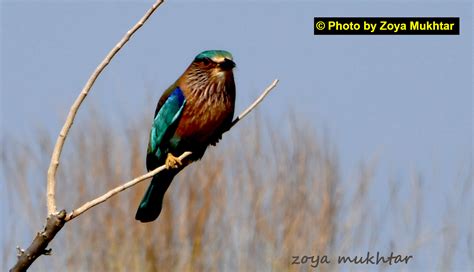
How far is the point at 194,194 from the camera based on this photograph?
876 centimetres

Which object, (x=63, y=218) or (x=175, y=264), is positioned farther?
(x=175, y=264)

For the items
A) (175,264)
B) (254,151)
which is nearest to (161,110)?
(254,151)

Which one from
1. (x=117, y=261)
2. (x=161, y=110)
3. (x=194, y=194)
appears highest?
(x=161, y=110)

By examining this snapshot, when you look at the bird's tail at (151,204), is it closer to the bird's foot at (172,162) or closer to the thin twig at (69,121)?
the bird's foot at (172,162)

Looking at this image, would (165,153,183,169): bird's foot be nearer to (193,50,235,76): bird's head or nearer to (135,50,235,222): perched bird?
(135,50,235,222): perched bird

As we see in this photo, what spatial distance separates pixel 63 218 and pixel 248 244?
19.3 feet

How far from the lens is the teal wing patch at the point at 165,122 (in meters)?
3.87

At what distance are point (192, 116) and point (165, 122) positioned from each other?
12cm

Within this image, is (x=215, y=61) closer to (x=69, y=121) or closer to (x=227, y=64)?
(x=227, y=64)

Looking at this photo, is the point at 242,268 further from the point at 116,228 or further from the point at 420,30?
the point at 420,30

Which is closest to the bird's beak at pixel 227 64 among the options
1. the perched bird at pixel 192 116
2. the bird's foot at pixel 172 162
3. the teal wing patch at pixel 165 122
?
the perched bird at pixel 192 116

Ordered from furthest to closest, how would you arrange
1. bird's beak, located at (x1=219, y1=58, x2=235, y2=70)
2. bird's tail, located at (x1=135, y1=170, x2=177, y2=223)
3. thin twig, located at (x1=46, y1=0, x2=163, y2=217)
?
bird's tail, located at (x1=135, y1=170, x2=177, y2=223), bird's beak, located at (x1=219, y1=58, x2=235, y2=70), thin twig, located at (x1=46, y1=0, x2=163, y2=217)

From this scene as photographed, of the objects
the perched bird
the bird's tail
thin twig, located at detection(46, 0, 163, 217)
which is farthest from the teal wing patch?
thin twig, located at detection(46, 0, 163, 217)

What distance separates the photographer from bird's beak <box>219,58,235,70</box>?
12.5ft
